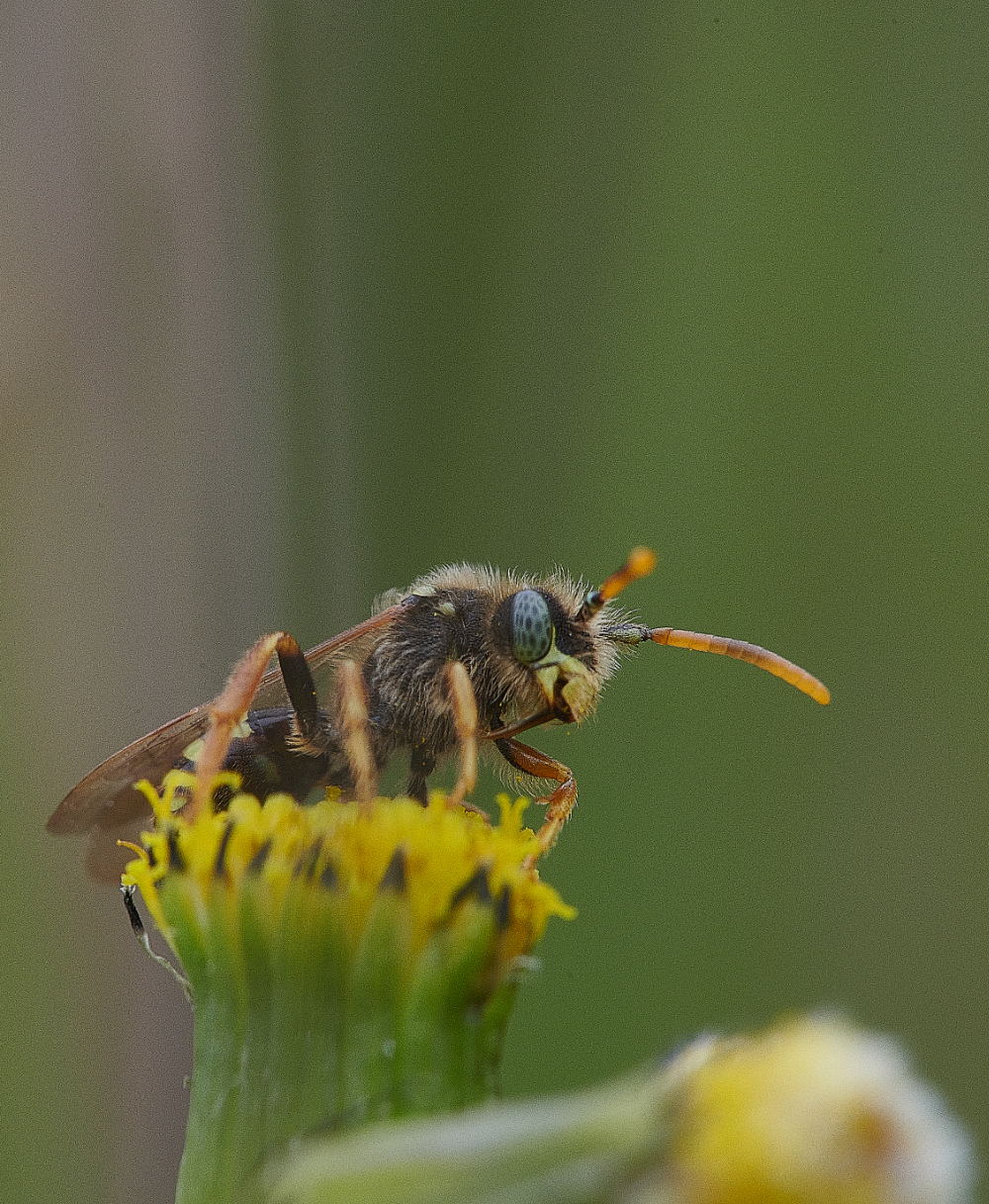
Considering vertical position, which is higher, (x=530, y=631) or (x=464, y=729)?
(x=530, y=631)

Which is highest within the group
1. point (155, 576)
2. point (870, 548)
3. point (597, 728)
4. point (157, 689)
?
point (155, 576)

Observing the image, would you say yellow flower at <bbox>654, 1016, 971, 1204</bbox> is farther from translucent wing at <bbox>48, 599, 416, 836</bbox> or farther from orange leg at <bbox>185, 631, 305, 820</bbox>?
translucent wing at <bbox>48, 599, 416, 836</bbox>

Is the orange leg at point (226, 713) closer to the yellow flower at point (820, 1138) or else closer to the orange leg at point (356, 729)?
the orange leg at point (356, 729)

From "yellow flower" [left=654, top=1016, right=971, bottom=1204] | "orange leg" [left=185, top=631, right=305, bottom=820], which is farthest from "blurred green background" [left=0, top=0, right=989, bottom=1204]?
"yellow flower" [left=654, top=1016, right=971, bottom=1204]

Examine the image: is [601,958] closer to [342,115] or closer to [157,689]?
[157,689]

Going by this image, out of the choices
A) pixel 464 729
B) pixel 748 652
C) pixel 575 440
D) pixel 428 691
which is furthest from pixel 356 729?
pixel 575 440

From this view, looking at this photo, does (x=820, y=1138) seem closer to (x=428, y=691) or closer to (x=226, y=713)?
(x=226, y=713)

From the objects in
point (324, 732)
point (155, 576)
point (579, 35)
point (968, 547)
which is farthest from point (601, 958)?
point (579, 35)
